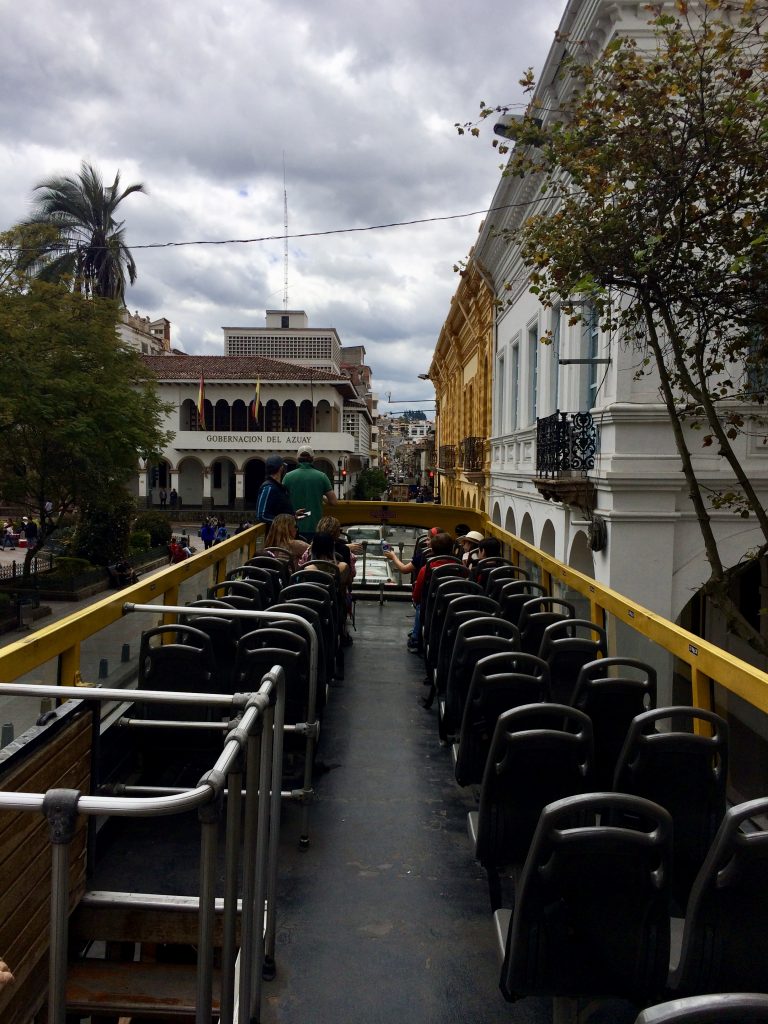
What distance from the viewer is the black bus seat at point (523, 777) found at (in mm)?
2977

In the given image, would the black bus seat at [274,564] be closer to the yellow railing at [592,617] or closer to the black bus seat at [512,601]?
the yellow railing at [592,617]

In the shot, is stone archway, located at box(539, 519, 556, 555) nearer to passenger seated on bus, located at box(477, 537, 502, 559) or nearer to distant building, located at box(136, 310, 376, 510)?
passenger seated on bus, located at box(477, 537, 502, 559)

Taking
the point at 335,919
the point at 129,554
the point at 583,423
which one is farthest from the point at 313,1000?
the point at 129,554

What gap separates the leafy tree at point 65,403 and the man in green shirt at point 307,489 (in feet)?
40.4

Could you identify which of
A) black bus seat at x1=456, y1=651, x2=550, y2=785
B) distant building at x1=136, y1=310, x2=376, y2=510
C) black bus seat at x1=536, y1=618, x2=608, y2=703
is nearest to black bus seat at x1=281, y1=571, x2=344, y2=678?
black bus seat at x1=536, y1=618, x2=608, y2=703

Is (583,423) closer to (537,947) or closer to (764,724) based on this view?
(764,724)

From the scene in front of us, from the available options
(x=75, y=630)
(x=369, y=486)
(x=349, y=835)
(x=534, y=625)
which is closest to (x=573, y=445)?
(x=534, y=625)

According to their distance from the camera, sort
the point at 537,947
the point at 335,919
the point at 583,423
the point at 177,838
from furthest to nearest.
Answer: the point at 583,423
the point at 177,838
the point at 335,919
the point at 537,947

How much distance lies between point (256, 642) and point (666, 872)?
3014 millimetres

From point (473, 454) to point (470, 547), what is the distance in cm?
1658

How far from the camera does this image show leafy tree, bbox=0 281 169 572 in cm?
2139

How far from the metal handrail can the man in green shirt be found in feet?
25.1

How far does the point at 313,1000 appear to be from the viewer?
3193mm

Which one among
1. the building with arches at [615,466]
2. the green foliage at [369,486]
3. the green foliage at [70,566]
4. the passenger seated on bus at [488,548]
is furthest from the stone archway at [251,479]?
the passenger seated on bus at [488,548]
